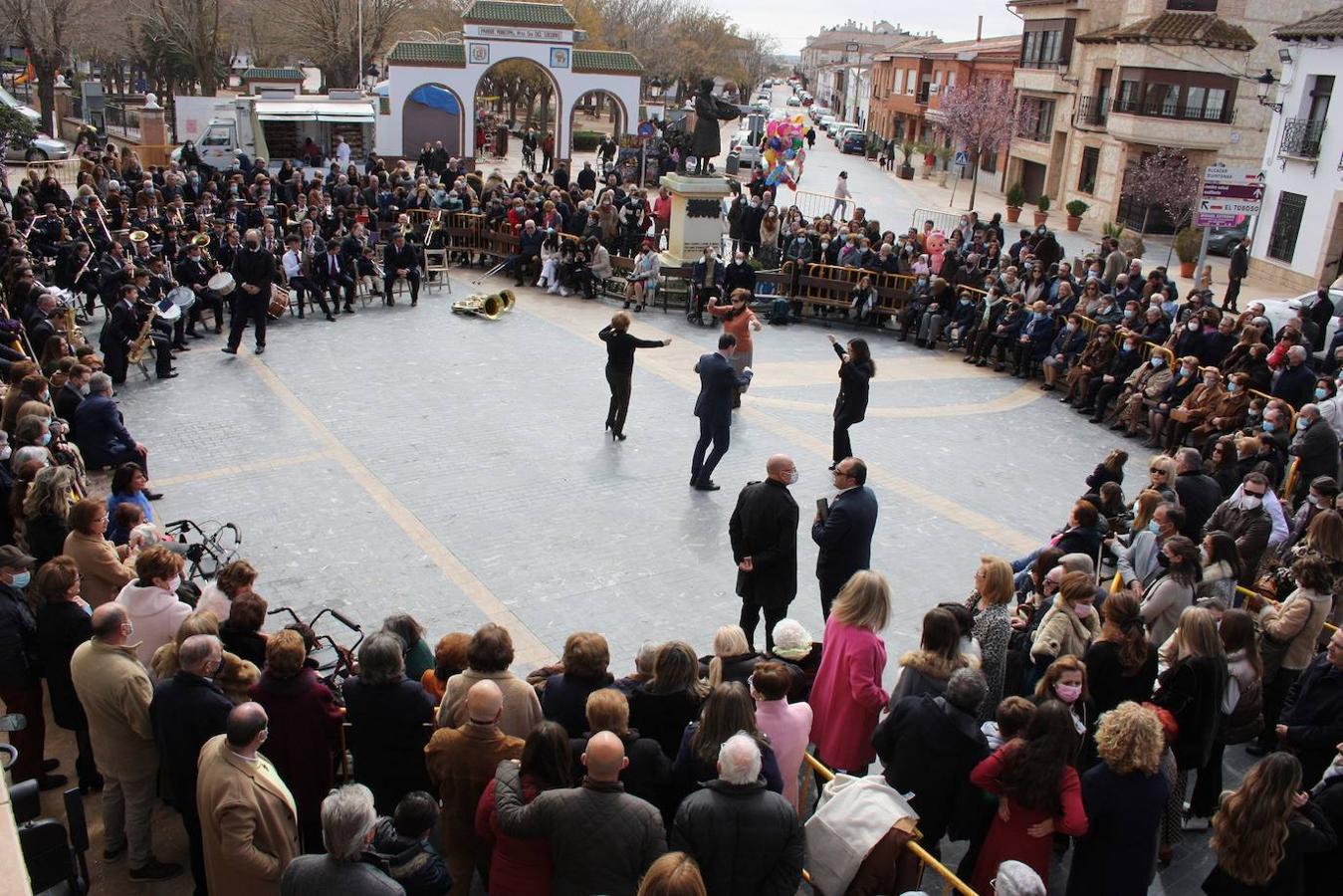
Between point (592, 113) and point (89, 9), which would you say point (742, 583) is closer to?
point (89, 9)

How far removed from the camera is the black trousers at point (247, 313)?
1566 cm

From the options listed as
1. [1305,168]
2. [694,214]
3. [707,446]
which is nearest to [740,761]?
[707,446]

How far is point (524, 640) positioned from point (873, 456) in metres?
5.98

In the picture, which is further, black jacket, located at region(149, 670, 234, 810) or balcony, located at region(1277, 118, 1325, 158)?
balcony, located at region(1277, 118, 1325, 158)

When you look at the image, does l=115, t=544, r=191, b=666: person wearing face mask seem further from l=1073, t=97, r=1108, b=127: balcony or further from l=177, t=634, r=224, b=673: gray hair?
l=1073, t=97, r=1108, b=127: balcony

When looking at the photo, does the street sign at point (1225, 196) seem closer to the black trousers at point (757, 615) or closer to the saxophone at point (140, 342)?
the black trousers at point (757, 615)

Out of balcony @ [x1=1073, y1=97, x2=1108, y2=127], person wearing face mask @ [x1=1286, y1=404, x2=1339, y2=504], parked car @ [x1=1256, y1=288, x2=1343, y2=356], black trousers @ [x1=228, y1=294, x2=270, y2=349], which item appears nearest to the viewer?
person wearing face mask @ [x1=1286, y1=404, x2=1339, y2=504]

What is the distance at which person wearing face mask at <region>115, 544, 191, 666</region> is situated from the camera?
20.6 ft

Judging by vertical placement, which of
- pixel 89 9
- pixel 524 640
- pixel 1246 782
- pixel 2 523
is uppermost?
pixel 89 9

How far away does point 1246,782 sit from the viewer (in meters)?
4.94

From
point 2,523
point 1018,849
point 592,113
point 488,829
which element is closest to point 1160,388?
point 1018,849

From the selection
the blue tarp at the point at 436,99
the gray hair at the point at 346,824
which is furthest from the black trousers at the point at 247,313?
the blue tarp at the point at 436,99

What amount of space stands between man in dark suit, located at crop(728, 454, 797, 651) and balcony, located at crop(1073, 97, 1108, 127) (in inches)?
1481

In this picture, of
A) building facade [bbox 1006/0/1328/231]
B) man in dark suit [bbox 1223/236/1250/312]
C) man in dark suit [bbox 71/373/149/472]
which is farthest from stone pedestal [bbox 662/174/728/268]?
building facade [bbox 1006/0/1328/231]
